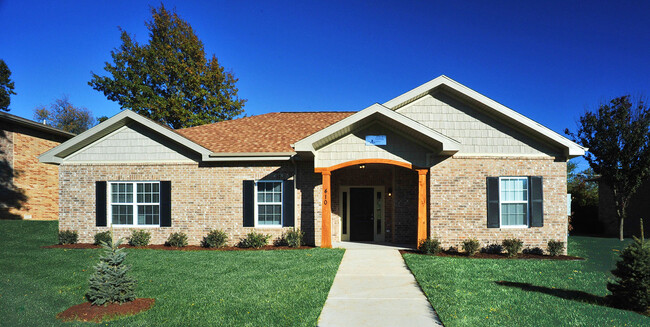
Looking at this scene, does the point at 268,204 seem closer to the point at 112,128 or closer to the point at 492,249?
the point at 112,128

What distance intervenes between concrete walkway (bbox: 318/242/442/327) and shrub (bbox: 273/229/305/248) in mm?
2199

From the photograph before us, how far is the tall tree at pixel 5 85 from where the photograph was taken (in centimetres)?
3819

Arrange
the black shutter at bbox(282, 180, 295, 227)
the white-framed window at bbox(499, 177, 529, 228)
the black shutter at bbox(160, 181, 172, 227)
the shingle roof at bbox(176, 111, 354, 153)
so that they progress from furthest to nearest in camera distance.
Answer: the shingle roof at bbox(176, 111, 354, 153), the black shutter at bbox(160, 181, 172, 227), the black shutter at bbox(282, 180, 295, 227), the white-framed window at bbox(499, 177, 529, 228)

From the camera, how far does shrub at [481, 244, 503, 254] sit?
11930 millimetres

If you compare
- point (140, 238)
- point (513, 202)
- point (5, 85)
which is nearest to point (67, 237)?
point (140, 238)

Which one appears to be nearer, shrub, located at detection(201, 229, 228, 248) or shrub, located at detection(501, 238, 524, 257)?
shrub, located at detection(501, 238, 524, 257)

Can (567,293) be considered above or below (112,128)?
below

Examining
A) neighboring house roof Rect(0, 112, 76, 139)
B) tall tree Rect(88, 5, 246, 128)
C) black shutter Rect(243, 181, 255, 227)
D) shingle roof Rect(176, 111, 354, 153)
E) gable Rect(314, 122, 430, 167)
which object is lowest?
black shutter Rect(243, 181, 255, 227)

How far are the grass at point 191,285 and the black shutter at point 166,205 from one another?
1391mm

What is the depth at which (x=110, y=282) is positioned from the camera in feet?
20.7

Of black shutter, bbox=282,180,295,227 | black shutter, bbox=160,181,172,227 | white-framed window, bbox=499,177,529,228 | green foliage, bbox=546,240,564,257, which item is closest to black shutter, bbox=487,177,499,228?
white-framed window, bbox=499,177,529,228

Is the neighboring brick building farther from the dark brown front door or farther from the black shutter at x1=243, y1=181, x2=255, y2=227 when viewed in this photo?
the dark brown front door

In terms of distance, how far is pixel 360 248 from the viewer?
1254 cm

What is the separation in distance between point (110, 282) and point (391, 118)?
26.4 ft
